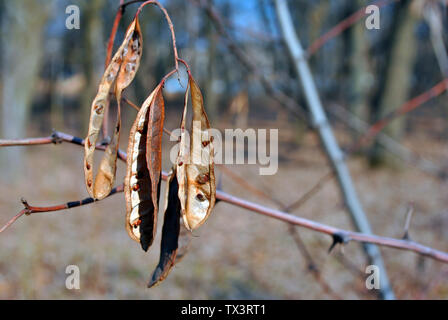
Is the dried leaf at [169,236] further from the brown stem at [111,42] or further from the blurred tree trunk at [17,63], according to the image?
the blurred tree trunk at [17,63]

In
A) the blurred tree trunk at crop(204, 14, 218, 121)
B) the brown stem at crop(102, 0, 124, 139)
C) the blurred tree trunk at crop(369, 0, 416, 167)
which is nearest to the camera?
the brown stem at crop(102, 0, 124, 139)

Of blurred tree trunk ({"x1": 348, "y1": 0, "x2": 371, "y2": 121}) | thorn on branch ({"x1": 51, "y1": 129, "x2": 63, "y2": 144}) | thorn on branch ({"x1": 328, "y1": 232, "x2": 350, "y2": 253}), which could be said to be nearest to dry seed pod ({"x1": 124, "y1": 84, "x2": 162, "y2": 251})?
thorn on branch ({"x1": 51, "y1": 129, "x2": 63, "y2": 144})

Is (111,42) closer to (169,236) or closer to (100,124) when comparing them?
(100,124)

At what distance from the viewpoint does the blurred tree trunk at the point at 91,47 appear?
33.0 feet

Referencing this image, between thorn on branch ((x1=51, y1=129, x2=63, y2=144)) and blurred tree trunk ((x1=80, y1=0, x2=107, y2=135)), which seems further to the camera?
blurred tree trunk ((x1=80, y1=0, x2=107, y2=135))

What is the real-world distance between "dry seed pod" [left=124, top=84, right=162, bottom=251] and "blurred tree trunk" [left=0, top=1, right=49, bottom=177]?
7.38 m

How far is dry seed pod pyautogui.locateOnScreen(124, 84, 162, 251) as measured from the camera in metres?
0.58

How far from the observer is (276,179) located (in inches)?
326

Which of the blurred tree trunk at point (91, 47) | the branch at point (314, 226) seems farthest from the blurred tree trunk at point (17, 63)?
the branch at point (314, 226)

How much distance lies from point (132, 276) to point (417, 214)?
4.25 m

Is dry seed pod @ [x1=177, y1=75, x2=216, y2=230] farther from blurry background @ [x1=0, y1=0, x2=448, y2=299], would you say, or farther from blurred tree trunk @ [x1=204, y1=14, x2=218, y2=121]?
blurred tree trunk @ [x1=204, y1=14, x2=218, y2=121]

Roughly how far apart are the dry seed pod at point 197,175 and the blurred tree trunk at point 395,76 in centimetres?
804

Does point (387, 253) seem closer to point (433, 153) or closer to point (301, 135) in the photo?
point (433, 153)
